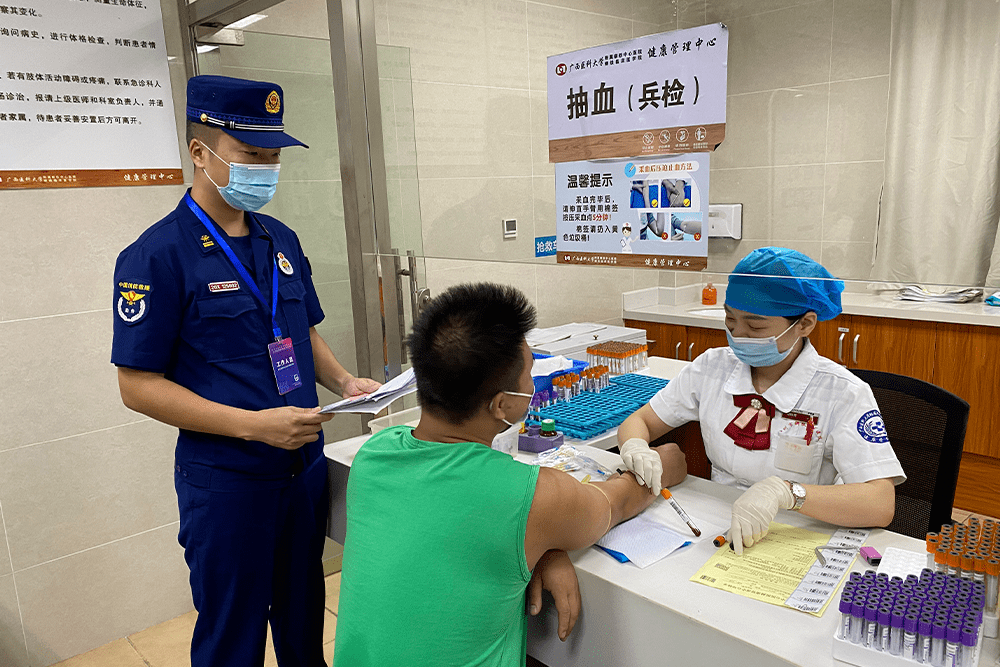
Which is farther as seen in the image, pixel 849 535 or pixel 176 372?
pixel 176 372

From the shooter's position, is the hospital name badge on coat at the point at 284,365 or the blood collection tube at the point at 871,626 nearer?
the blood collection tube at the point at 871,626

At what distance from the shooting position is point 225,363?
5.30 ft

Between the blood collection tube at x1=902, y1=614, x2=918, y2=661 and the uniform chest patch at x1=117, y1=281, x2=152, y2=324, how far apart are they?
5.02 ft

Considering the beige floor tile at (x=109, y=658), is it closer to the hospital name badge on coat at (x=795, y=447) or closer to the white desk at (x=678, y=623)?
the white desk at (x=678, y=623)

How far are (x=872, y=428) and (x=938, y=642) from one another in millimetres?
595

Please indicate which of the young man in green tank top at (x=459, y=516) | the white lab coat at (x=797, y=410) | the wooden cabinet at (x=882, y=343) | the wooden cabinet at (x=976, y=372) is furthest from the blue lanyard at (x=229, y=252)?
the wooden cabinet at (x=976, y=372)

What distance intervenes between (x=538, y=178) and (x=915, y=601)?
4.10 feet

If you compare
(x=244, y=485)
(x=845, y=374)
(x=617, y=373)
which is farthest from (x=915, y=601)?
(x=617, y=373)

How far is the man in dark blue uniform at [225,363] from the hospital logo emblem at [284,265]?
11 millimetres

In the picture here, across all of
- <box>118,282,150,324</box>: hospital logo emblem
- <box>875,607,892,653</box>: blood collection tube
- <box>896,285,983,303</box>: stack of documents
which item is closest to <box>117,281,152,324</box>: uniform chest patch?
<box>118,282,150,324</box>: hospital logo emblem

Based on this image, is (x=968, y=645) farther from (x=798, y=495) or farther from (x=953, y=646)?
(x=798, y=495)

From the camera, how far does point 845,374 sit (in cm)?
157

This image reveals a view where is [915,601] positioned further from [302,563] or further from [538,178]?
[302,563]

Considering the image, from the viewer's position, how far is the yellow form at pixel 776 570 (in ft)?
3.82
